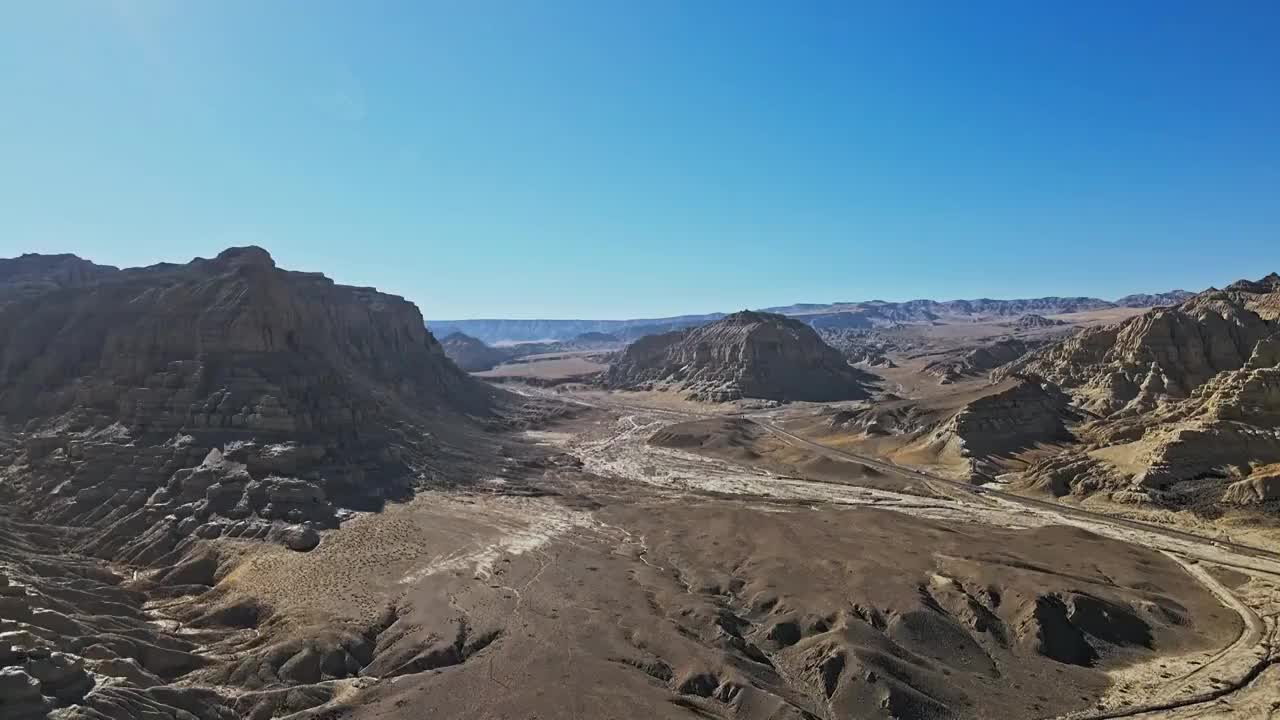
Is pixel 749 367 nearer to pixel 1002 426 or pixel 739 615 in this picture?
pixel 1002 426

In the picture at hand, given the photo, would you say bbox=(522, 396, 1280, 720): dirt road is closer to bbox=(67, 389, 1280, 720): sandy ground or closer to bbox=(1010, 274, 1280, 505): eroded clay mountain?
bbox=(67, 389, 1280, 720): sandy ground

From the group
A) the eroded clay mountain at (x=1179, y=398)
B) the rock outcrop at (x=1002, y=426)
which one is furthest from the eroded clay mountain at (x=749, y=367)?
the rock outcrop at (x=1002, y=426)

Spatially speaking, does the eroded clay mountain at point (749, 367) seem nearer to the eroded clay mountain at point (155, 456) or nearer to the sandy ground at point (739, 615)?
the eroded clay mountain at point (155, 456)

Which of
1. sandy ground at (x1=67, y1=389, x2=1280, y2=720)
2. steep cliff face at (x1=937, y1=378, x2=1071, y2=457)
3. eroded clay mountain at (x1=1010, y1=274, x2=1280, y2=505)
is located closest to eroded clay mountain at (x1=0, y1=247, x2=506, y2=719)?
sandy ground at (x1=67, y1=389, x2=1280, y2=720)

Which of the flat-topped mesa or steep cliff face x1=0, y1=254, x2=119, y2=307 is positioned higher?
steep cliff face x1=0, y1=254, x2=119, y2=307

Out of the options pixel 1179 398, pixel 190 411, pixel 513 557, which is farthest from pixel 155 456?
pixel 1179 398

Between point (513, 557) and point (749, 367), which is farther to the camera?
point (749, 367)
